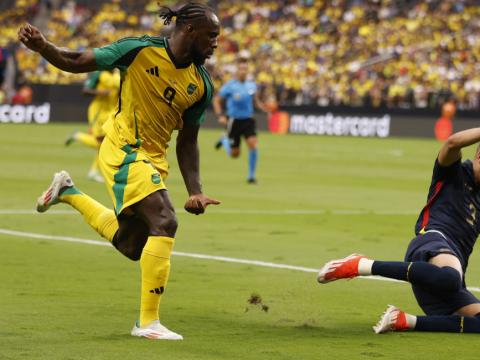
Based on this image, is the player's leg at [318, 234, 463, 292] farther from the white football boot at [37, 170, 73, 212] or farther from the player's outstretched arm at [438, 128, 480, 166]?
the white football boot at [37, 170, 73, 212]

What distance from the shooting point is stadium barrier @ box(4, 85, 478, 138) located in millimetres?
40594

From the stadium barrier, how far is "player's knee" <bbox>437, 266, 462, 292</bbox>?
100 feet

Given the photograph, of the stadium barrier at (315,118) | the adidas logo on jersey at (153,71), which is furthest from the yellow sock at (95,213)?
the stadium barrier at (315,118)

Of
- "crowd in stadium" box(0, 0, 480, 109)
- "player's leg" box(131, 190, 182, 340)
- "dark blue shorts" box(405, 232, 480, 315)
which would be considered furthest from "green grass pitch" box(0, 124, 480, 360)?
"crowd in stadium" box(0, 0, 480, 109)

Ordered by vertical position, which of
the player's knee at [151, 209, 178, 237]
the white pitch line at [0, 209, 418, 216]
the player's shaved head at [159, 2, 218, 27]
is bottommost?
the white pitch line at [0, 209, 418, 216]

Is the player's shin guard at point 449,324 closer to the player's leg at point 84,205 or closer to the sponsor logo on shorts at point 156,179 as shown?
the sponsor logo on shorts at point 156,179

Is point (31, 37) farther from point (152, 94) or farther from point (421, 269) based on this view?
point (421, 269)

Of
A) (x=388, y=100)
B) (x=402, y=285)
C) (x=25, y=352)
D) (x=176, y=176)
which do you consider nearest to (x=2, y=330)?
(x=25, y=352)

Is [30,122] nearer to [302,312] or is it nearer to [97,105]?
[97,105]

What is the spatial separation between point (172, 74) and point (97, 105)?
47.3 feet

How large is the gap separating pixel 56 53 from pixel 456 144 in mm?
2678

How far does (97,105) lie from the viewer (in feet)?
72.4

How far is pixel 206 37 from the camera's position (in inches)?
303

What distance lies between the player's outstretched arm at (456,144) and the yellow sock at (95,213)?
2416mm
